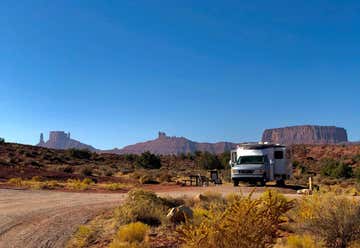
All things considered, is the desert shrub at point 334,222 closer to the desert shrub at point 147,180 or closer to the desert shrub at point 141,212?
the desert shrub at point 141,212

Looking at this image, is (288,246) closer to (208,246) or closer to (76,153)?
(208,246)

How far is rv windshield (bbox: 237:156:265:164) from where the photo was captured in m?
28.9

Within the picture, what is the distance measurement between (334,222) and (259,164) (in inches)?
782

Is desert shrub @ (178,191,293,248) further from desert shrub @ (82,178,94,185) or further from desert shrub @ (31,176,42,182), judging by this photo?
desert shrub @ (31,176,42,182)

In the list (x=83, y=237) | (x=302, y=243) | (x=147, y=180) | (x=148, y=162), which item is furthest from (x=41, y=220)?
(x=148, y=162)

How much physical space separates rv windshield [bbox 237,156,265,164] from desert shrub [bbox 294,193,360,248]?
19.3 metres

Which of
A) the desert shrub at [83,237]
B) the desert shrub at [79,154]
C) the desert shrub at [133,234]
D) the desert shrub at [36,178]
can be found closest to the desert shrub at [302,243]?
the desert shrub at [133,234]

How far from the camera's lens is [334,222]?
8.80 meters

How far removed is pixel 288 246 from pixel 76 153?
213 feet

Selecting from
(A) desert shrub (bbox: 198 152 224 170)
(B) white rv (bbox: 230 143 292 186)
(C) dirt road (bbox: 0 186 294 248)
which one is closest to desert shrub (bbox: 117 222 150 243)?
(C) dirt road (bbox: 0 186 294 248)

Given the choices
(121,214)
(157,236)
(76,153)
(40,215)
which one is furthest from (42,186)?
(76,153)

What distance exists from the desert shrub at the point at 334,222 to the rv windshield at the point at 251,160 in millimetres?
19262

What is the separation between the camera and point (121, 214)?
12023mm

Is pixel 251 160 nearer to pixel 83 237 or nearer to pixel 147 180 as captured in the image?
pixel 147 180
